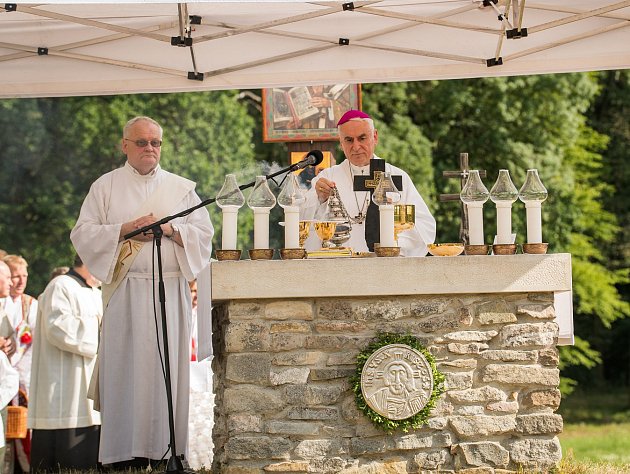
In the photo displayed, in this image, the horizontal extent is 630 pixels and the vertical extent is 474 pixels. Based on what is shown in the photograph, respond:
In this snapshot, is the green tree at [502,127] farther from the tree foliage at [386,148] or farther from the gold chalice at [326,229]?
the gold chalice at [326,229]

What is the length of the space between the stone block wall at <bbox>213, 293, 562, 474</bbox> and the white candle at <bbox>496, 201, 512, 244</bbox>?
308 millimetres

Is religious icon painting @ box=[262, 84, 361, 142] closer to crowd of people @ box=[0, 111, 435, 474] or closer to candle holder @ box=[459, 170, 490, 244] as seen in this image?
crowd of people @ box=[0, 111, 435, 474]

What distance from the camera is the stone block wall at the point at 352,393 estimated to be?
17.3 feet

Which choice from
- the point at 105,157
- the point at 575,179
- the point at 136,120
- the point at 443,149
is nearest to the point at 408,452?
the point at 136,120

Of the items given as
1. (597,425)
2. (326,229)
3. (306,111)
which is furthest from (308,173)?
(597,425)

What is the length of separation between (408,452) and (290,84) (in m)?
2.81

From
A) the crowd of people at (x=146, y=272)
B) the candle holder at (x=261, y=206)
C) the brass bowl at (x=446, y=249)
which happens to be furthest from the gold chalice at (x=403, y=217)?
the candle holder at (x=261, y=206)

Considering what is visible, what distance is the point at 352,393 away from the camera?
17.5 ft

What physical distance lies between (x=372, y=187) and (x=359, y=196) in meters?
1.01

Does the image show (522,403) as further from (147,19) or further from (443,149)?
(443,149)

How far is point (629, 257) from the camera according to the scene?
2127cm

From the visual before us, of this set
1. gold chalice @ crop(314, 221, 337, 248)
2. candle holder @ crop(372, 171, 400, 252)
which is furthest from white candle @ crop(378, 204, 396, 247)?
gold chalice @ crop(314, 221, 337, 248)

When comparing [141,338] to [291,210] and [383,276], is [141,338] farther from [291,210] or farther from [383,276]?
[383,276]

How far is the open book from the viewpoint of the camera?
8.77 metres
